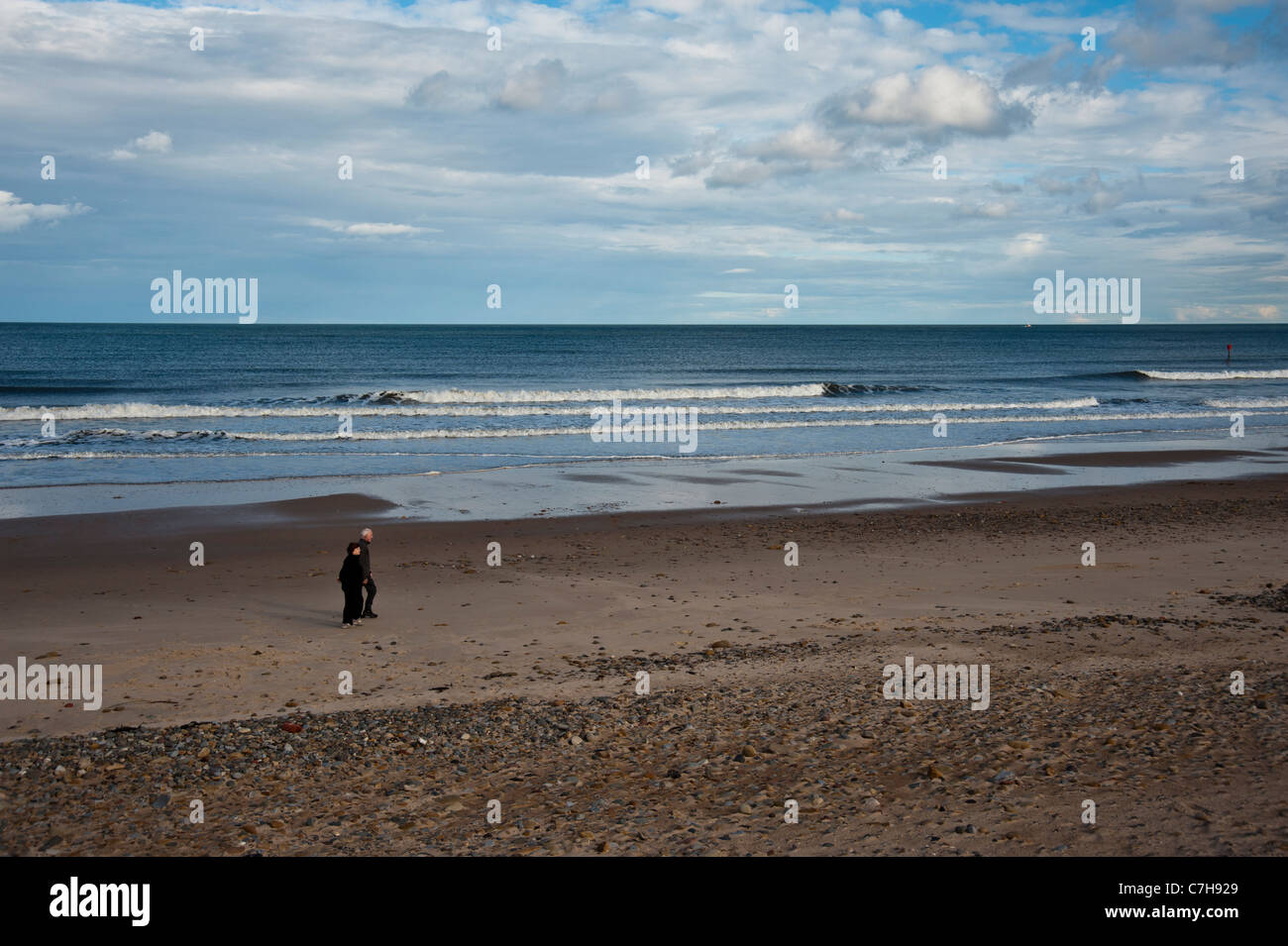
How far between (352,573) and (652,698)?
4722mm

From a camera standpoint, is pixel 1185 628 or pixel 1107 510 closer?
pixel 1185 628

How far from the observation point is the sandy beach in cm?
669

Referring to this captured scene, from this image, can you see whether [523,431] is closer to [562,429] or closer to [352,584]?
[562,429]

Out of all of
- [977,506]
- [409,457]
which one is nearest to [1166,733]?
[977,506]

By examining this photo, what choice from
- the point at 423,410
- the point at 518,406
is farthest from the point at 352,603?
the point at 518,406

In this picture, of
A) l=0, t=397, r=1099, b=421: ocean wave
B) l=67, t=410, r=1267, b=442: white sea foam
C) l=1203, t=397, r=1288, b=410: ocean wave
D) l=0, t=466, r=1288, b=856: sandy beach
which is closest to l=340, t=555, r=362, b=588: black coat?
l=0, t=466, r=1288, b=856: sandy beach

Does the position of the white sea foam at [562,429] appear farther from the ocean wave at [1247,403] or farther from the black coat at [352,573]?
the black coat at [352,573]

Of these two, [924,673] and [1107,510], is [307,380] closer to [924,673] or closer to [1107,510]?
[1107,510]

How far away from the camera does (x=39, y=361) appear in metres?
79.4

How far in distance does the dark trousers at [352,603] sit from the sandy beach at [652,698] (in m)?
0.25

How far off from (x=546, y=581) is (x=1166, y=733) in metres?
8.81

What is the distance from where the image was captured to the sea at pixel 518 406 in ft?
99.5

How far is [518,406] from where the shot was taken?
4897 centimetres
